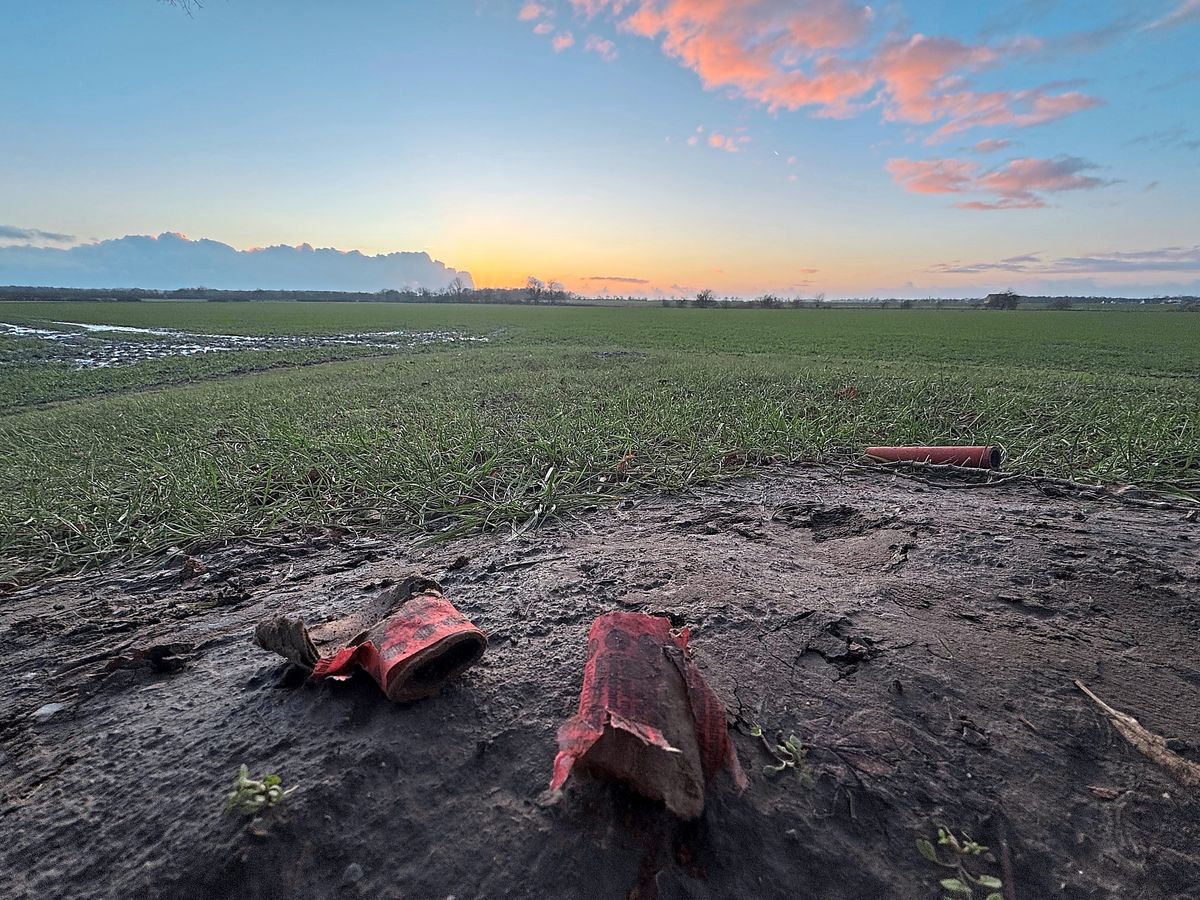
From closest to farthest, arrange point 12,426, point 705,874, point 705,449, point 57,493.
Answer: point 705,874
point 57,493
point 705,449
point 12,426

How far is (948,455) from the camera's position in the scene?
161 inches

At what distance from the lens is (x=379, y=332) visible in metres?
31.8

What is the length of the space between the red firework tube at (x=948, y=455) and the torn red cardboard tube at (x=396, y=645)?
370cm

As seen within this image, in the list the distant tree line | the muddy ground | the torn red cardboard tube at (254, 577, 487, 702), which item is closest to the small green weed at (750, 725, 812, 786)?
the muddy ground

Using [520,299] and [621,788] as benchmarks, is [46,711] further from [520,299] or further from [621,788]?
[520,299]

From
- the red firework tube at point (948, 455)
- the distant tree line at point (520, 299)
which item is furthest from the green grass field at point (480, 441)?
the distant tree line at point (520, 299)

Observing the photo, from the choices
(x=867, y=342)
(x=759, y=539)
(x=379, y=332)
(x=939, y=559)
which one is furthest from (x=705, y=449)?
(x=379, y=332)

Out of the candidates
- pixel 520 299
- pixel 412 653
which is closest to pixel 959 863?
pixel 412 653

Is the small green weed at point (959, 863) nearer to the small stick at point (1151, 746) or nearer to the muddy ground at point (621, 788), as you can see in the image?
the muddy ground at point (621, 788)

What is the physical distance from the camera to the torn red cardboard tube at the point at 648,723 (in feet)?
3.93

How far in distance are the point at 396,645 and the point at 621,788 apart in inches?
28.8

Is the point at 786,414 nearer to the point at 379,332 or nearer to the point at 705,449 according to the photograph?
the point at 705,449

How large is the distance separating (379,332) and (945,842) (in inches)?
1344

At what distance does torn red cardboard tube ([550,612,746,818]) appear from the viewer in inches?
47.1
